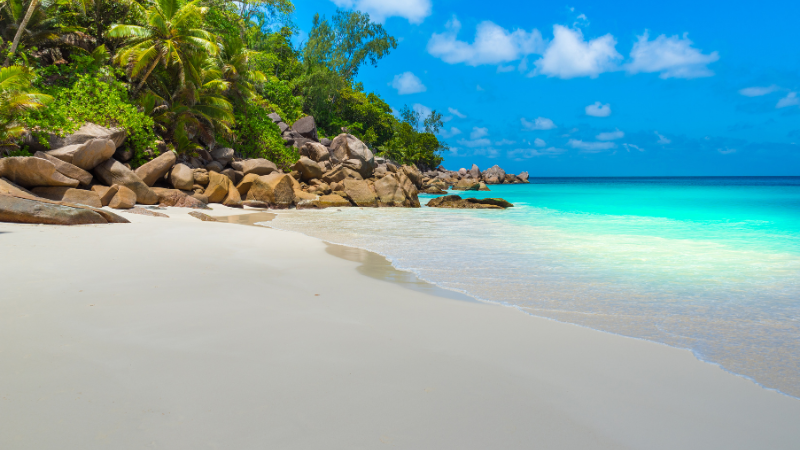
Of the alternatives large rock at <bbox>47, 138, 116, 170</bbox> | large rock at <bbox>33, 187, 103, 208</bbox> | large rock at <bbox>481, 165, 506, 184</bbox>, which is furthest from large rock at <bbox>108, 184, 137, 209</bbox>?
large rock at <bbox>481, 165, 506, 184</bbox>

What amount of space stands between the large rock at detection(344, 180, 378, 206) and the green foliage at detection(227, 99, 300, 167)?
5609mm

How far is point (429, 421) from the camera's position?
2088 millimetres

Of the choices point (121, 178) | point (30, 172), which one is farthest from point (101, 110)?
point (30, 172)

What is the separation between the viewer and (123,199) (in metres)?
11.6

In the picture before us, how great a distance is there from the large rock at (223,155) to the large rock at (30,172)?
9892mm

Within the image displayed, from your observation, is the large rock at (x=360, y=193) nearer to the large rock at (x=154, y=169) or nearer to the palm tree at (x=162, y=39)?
the large rock at (x=154, y=169)

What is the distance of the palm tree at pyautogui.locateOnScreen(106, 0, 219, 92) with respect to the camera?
17469mm

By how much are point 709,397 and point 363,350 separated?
6.59 feet

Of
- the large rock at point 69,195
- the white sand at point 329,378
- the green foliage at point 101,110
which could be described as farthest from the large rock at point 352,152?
the white sand at point 329,378

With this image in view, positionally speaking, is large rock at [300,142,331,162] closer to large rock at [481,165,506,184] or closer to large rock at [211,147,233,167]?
large rock at [211,147,233,167]

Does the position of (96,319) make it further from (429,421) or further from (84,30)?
(84,30)

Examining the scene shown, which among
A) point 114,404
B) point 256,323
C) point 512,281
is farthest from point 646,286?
point 114,404

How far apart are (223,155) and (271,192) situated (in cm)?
498

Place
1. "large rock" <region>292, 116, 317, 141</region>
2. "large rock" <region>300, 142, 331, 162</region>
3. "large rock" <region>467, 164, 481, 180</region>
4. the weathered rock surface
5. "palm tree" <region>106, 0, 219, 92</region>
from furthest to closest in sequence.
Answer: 1. "large rock" <region>467, 164, 481, 180</region>
2. "large rock" <region>292, 116, 317, 141</region>
3. "large rock" <region>300, 142, 331, 162</region>
4. the weathered rock surface
5. "palm tree" <region>106, 0, 219, 92</region>
